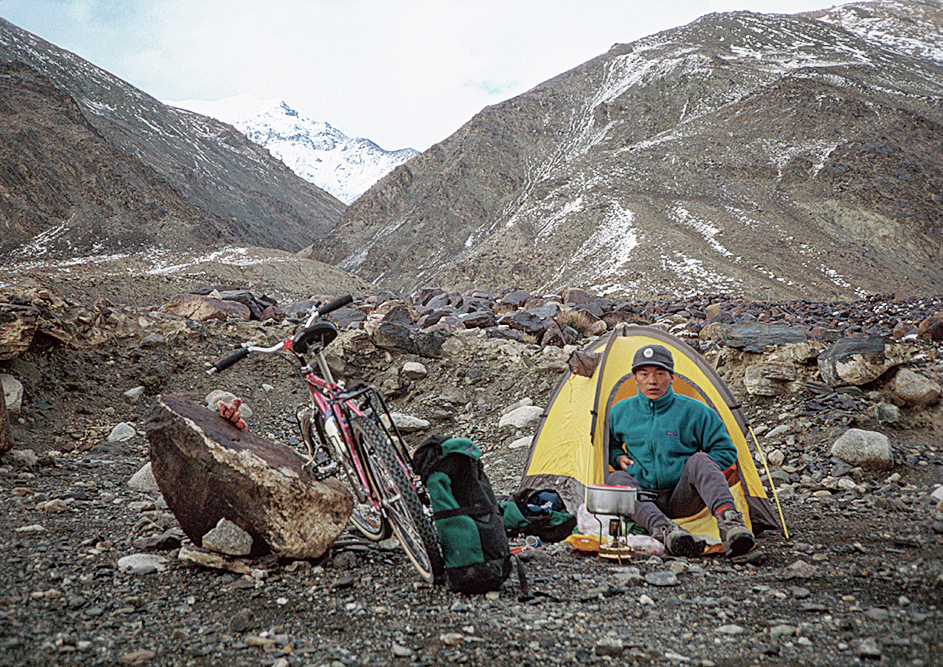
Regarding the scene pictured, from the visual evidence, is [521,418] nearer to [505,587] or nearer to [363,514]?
[363,514]

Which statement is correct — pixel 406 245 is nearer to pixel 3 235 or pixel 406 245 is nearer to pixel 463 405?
pixel 3 235

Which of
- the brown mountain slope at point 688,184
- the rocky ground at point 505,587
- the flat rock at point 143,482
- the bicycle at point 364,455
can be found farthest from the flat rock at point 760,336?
the brown mountain slope at point 688,184

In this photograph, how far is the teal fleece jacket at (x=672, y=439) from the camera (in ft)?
14.8

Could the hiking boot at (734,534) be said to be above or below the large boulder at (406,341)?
below

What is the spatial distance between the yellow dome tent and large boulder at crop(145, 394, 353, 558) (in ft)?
7.47

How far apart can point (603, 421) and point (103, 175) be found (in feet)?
184

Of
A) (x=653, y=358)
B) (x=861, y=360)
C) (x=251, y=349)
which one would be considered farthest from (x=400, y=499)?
(x=861, y=360)

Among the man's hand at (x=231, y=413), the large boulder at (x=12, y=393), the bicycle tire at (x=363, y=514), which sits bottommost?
the bicycle tire at (x=363, y=514)

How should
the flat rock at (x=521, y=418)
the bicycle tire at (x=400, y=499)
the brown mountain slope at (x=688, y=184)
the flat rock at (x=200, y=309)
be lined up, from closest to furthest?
1. the bicycle tire at (x=400, y=499)
2. the flat rock at (x=521, y=418)
3. the flat rock at (x=200, y=309)
4. the brown mountain slope at (x=688, y=184)

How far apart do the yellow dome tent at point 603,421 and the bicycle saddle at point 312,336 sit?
2.57 metres

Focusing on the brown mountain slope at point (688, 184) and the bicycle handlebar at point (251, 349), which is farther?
the brown mountain slope at point (688, 184)

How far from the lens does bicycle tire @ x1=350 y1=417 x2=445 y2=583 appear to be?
132 inches

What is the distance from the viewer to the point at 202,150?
266 feet

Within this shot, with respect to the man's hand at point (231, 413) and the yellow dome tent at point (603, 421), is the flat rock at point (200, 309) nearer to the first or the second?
the man's hand at point (231, 413)
